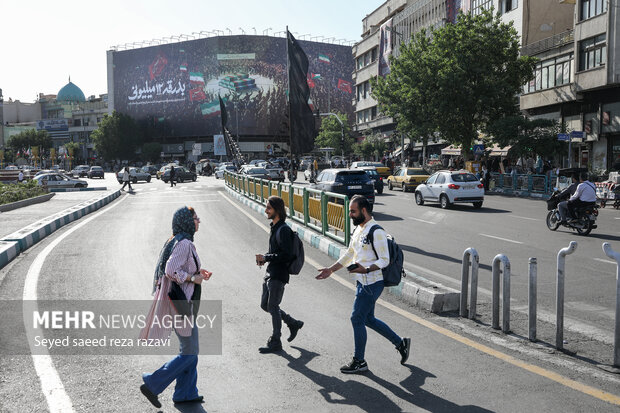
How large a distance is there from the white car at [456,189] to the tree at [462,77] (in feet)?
42.5

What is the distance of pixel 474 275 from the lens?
7.05 m

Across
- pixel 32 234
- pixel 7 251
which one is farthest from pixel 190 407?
pixel 32 234

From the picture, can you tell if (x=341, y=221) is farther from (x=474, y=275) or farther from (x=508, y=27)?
(x=508, y=27)

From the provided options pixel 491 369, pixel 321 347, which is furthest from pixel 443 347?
pixel 321 347

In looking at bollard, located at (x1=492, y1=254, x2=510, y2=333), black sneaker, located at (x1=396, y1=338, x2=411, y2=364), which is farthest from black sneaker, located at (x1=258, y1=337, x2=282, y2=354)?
bollard, located at (x1=492, y1=254, x2=510, y2=333)

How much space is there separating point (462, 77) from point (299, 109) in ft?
71.6

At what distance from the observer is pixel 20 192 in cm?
2964

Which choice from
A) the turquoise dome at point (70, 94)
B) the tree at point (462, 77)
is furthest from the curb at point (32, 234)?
the turquoise dome at point (70, 94)

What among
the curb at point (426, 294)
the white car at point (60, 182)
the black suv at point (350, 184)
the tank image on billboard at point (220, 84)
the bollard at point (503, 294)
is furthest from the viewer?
the tank image on billboard at point (220, 84)

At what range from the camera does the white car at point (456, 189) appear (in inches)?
908

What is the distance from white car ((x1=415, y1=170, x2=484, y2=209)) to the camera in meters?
23.1

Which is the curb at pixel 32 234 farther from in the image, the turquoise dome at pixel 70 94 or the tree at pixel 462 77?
the turquoise dome at pixel 70 94

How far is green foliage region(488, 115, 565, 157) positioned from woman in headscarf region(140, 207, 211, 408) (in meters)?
29.9

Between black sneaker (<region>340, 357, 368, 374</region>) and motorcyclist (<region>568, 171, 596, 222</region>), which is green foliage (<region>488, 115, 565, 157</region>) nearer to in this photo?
motorcyclist (<region>568, 171, 596, 222</region>)
